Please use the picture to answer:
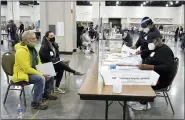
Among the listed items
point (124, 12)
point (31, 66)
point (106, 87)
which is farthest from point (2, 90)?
point (124, 12)

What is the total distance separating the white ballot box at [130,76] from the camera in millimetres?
2404

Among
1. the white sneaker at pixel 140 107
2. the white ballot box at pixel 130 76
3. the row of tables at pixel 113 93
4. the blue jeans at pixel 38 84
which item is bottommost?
the white sneaker at pixel 140 107

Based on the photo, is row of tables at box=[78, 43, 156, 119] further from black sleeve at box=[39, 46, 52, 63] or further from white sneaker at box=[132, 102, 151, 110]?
black sleeve at box=[39, 46, 52, 63]

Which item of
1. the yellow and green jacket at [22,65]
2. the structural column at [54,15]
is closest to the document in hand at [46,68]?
the yellow and green jacket at [22,65]

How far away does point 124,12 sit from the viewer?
26.3 meters

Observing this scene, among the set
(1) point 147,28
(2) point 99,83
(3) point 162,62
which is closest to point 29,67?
(2) point 99,83

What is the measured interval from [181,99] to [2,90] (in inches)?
130

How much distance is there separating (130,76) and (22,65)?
1.61 meters

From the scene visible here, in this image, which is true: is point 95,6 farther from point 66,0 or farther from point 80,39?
point 66,0

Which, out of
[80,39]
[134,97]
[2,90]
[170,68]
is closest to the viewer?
[134,97]

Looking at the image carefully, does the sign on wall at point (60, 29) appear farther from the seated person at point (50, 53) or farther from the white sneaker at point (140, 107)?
the white sneaker at point (140, 107)

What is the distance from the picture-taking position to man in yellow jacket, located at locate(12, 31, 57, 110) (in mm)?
3301

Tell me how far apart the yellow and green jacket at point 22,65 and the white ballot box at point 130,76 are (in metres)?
1.33

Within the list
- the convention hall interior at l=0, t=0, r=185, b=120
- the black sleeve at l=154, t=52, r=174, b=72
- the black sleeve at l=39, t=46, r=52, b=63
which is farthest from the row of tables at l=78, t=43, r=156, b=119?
the black sleeve at l=39, t=46, r=52, b=63
